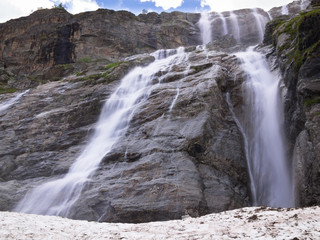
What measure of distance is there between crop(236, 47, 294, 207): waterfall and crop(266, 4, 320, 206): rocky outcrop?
967 millimetres

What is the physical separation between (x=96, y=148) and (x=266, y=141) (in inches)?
306

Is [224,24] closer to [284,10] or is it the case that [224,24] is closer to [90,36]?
[284,10]

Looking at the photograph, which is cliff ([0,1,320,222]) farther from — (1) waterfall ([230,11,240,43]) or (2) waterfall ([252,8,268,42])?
(2) waterfall ([252,8,268,42])

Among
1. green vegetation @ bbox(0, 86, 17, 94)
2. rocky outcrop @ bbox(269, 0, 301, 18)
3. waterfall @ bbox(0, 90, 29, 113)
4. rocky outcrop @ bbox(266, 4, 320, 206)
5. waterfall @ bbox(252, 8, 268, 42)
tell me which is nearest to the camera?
rocky outcrop @ bbox(266, 4, 320, 206)

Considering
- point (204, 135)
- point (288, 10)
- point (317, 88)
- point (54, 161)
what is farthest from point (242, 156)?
point (288, 10)

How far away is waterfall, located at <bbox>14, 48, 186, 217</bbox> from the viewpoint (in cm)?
1031

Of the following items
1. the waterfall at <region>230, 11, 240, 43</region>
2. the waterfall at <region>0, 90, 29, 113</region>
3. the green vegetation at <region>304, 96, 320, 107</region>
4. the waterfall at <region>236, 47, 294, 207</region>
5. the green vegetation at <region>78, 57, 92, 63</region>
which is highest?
the waterfall at <region>230, 11, 240, 43</region>

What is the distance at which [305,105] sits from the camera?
930 cm

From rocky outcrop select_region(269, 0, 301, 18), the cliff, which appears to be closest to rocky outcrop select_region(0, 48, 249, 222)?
the cliff

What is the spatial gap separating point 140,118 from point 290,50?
7.50 metres

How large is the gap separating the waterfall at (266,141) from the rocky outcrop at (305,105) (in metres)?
0.97

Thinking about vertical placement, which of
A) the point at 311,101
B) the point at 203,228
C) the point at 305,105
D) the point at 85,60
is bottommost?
the point at 203,228

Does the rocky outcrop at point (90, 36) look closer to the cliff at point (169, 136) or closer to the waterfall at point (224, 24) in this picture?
the waterfall at point (224, 24)

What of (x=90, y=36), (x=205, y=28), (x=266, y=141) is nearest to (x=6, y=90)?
(x=90, y=36)
